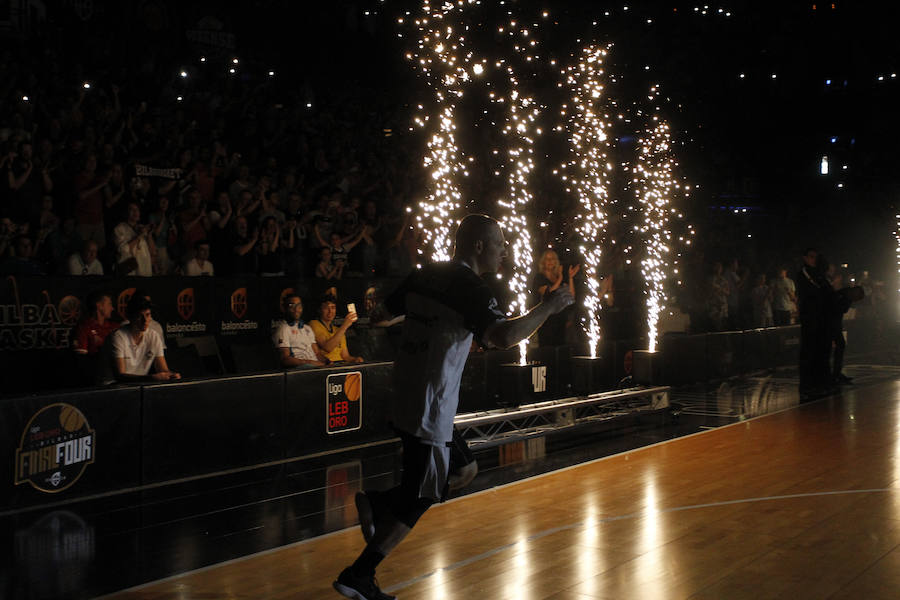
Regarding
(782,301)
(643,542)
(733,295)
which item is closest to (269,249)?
(643,542)

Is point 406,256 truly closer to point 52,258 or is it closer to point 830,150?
point 52,258

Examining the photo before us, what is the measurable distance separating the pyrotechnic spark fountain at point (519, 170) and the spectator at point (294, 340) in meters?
3.10

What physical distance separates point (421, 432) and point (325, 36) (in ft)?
51.7

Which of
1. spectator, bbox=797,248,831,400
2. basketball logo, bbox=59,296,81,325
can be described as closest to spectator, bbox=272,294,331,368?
basketball logo, bbox=59,296,81,325

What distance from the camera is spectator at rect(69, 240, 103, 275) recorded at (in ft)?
30.3

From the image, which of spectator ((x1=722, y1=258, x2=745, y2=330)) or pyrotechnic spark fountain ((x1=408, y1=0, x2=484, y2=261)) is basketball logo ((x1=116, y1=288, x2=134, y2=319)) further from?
spectator ((x1=722, y1=258, x2=745, y2=330))

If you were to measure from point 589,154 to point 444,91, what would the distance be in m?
2.50

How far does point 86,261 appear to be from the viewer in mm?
9344

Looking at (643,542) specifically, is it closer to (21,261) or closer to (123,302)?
(123,302)

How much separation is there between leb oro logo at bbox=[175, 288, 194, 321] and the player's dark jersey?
20.5 ft

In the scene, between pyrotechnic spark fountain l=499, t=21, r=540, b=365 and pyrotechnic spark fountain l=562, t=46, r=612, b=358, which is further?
pyrotechnic spark fountain l=562, t=46, r=612, b=358

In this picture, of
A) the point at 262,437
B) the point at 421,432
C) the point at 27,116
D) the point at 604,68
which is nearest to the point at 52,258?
the point at 27,116

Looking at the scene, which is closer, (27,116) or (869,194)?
(27,116)

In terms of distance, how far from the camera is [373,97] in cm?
1788
